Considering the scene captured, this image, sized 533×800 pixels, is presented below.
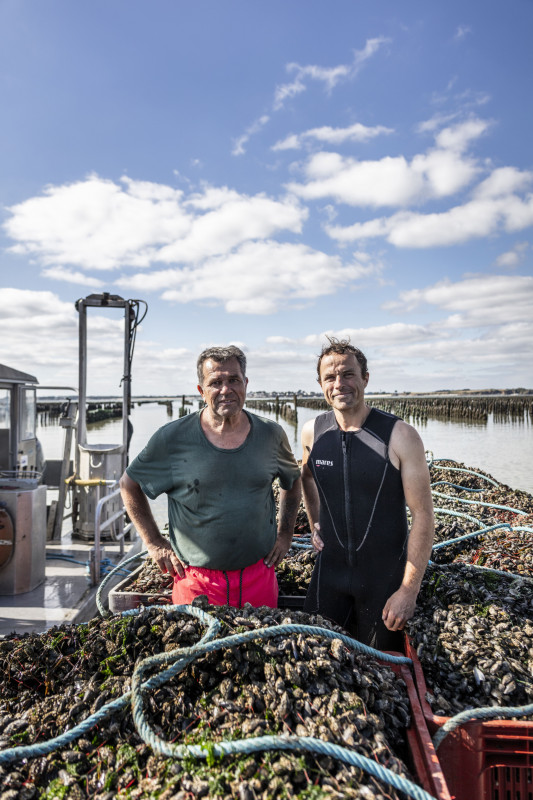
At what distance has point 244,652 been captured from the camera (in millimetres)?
2277

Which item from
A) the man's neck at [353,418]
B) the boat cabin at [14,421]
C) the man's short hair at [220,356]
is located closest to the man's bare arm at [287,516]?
the man's neck at [353,418]

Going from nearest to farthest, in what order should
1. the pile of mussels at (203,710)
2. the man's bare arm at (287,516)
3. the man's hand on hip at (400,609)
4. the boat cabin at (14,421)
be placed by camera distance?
the pile of mussels at (203,710), the man's hand on hip at (400,609), the man's bare arm at (287,516), the boat cabin at (14,421)

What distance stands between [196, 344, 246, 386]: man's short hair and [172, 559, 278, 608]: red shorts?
1195 mm

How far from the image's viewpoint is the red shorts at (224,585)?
320 cm

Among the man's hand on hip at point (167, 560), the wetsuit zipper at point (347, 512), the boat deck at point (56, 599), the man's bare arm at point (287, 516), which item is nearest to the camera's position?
the wetsuit zipper at point (347, 512)

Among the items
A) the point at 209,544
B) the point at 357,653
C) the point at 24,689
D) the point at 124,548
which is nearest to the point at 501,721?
the point at 357,653

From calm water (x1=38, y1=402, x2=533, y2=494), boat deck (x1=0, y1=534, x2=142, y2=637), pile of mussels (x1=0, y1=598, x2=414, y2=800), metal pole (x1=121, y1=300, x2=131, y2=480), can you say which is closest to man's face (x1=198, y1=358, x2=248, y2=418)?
pile of mussels (x1=0, y1=598, x2=414, y2=800)

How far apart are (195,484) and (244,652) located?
44.3 inches

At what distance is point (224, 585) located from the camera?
10.5 ft

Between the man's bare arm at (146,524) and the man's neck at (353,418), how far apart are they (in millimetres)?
1385

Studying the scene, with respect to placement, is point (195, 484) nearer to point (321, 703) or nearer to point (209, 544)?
point (209, 544)

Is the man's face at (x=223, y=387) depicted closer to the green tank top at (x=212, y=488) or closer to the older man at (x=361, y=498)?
the green tank top at (x=212, y=488)

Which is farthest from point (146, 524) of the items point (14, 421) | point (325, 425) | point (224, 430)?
point (14, 421)

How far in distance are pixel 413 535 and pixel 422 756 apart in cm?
113
